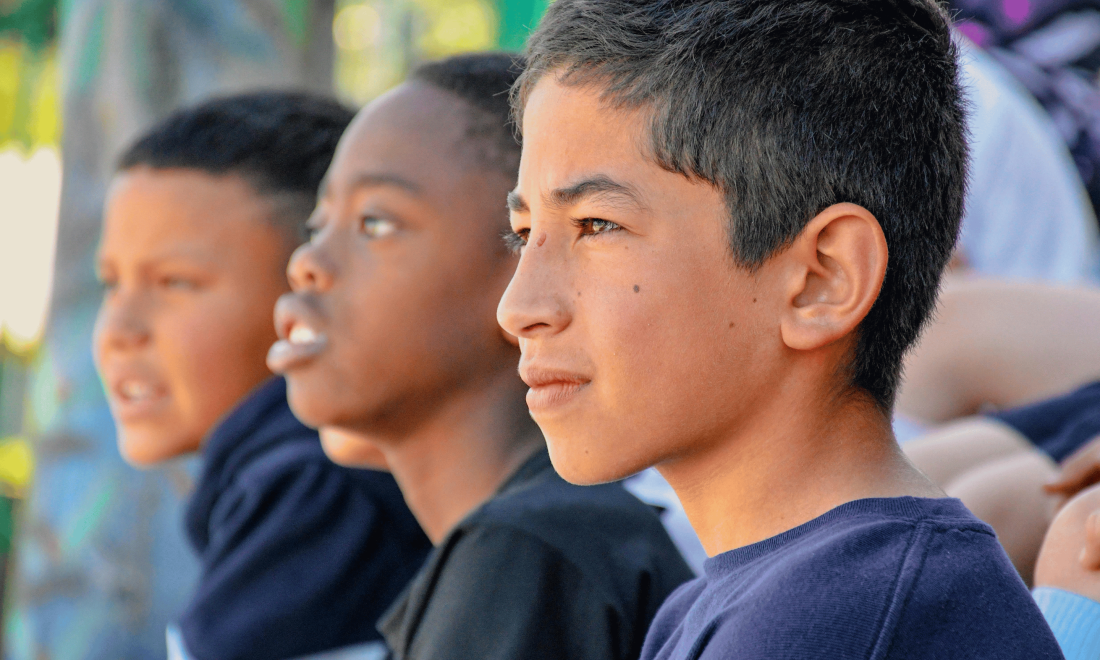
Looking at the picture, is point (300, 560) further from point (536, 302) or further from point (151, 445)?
point (536, 302)

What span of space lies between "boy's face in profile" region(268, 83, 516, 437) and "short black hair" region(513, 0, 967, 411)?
2.40ft

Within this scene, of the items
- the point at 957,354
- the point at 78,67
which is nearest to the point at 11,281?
the point at 78,67

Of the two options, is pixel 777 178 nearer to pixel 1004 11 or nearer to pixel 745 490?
pixel 745 490

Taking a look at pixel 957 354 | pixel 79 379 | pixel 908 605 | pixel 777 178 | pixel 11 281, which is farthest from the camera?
pixel 11 281

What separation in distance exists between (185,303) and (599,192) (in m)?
1.64

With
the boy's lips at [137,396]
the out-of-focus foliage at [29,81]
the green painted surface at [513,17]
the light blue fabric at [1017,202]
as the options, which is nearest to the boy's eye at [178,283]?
the boy's lips at [137,396]

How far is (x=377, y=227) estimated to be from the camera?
6.41ft

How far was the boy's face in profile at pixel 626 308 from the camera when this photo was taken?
1165 millimetres

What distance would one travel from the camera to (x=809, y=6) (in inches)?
47.2

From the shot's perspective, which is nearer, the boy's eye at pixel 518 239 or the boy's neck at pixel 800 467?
the boy's neck at pixel 800 467

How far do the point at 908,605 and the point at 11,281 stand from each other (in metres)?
Answer: 8.70

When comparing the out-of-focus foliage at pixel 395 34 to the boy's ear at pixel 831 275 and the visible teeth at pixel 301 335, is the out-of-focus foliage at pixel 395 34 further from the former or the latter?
the boy's ear at pixel 831 275

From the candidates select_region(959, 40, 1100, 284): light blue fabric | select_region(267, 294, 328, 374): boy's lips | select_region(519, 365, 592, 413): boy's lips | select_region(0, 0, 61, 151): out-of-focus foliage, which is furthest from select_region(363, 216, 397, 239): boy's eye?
select_region(0, 0, 61, 151): out-of-focus foliage

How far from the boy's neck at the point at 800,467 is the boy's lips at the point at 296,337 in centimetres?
93
